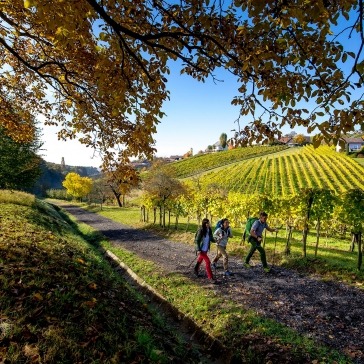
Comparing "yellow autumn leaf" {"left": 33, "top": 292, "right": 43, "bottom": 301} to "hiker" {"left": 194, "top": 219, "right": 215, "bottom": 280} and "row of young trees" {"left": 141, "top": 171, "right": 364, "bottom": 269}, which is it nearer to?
"hiker" {"left": 194, "top": 219, "right": 215, "bottom": 280}

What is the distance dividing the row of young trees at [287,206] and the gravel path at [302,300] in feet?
8.24

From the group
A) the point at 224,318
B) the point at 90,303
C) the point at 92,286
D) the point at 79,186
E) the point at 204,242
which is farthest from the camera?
the point at 79,186

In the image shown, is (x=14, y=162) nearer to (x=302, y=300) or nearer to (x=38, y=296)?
(x=38, y=296)

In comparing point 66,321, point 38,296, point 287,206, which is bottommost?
point 66,321

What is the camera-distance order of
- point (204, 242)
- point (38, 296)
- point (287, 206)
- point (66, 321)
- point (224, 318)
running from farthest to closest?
point (287, 206)
point (204, 242)
point (224, 318)
point (38, 296)
point (66, 321)

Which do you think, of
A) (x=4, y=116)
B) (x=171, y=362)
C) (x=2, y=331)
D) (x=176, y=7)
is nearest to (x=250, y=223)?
(x=171, y=362)

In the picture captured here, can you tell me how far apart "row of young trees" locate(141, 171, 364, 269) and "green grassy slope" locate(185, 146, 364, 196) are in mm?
24204

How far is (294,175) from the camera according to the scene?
199ft

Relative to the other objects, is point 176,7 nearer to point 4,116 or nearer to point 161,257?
point 4,116

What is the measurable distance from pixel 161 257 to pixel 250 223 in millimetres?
5217

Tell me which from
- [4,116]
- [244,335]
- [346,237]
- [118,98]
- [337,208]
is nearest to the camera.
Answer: [118,98]

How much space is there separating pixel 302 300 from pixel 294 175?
186 ft

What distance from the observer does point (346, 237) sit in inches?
866

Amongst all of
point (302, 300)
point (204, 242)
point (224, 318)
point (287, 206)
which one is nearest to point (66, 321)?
point (224, 318)
